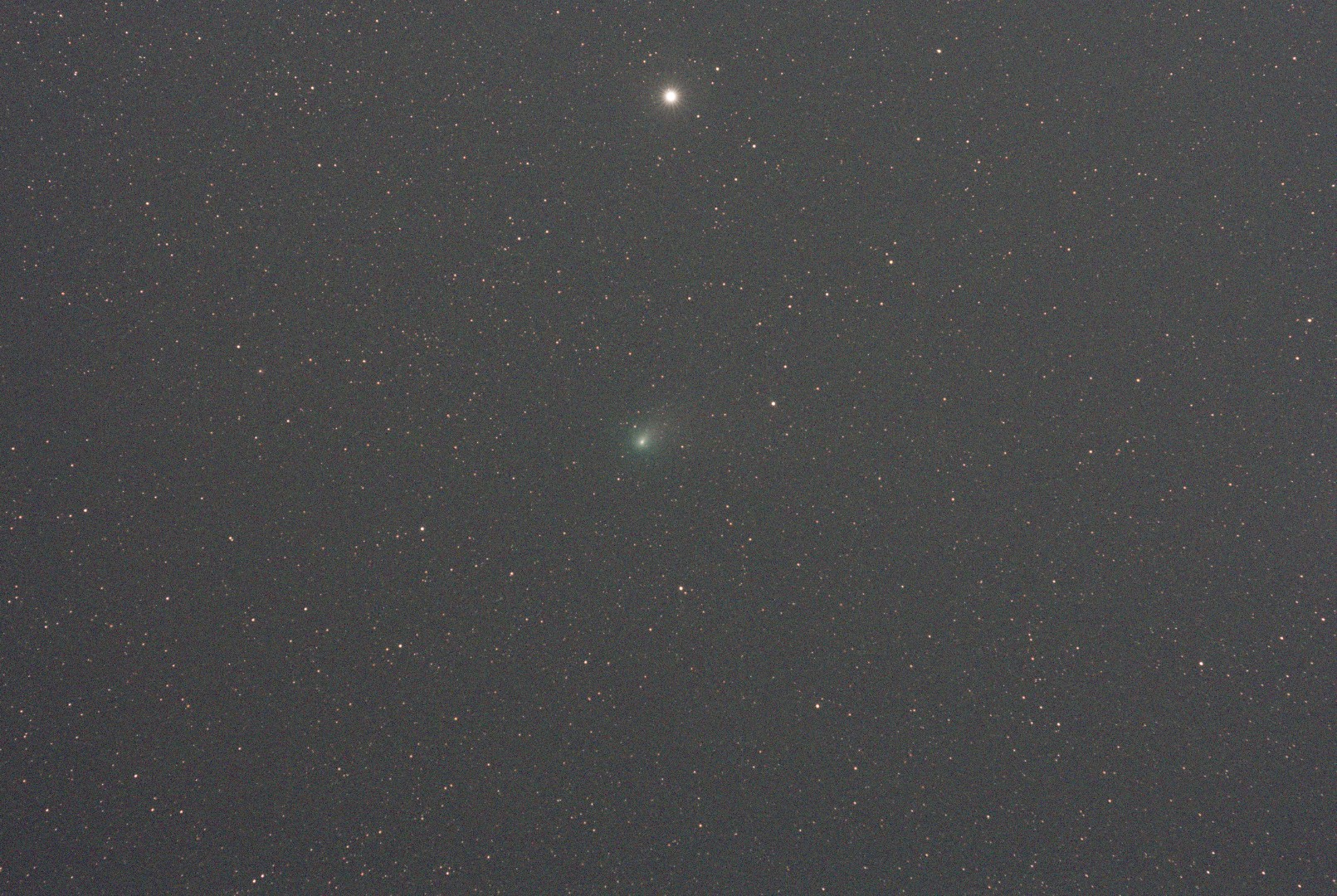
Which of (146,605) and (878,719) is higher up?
(146,605)

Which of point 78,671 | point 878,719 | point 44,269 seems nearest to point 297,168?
point 44,269

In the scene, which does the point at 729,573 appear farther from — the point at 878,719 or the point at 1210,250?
the point at 1210,250

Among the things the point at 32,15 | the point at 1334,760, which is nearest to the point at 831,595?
the point at 1334,760

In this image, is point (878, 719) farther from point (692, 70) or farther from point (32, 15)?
point (32, 15)

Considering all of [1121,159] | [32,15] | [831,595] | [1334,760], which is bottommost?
[1334,760]

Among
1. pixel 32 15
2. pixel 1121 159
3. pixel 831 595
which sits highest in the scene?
pixel 32 15

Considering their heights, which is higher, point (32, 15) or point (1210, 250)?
point (32, 15)
